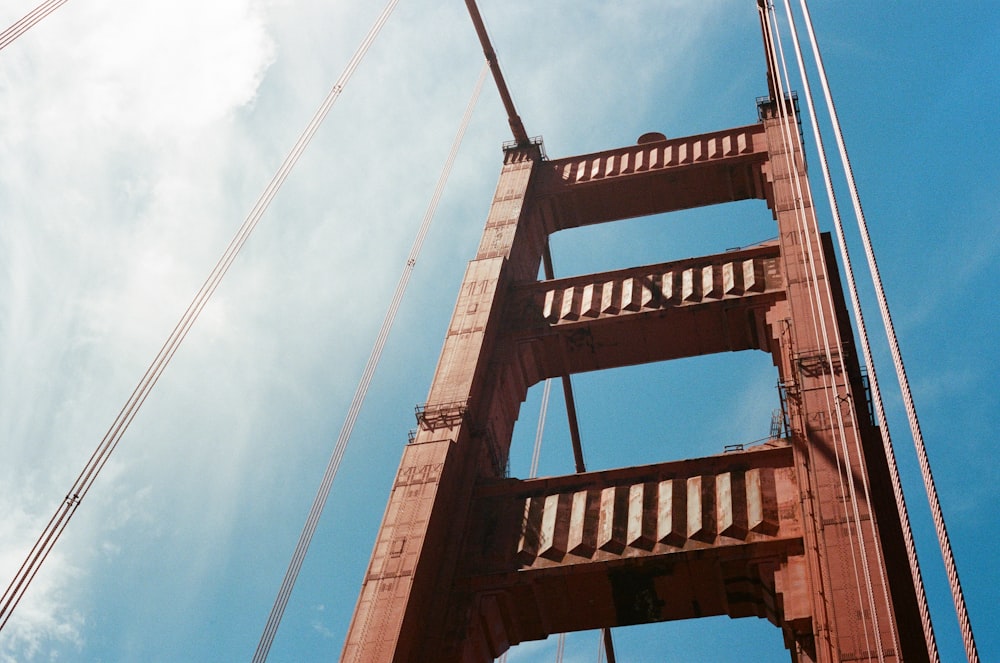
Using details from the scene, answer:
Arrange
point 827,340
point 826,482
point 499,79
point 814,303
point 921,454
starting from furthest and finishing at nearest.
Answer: point 499,79 < point 814,303 < point 827,340 < point 826,482 < point 921,454

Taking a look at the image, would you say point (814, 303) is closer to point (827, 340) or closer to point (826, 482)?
point (827, 340)

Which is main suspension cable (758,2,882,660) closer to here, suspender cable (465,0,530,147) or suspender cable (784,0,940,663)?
suspender cable (784,0,940,663)

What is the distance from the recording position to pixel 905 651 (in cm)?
1329

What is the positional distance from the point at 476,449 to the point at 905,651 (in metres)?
9.52

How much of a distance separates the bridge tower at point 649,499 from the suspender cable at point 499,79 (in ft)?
25.4

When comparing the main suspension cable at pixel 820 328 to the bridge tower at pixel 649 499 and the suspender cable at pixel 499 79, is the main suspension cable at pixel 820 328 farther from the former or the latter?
the suspender cable at pixel 499 79

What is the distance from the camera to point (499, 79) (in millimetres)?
33156

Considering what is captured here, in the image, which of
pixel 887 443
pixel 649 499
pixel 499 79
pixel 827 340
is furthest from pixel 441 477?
pixel 499 79

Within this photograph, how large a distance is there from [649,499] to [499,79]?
63.5ft

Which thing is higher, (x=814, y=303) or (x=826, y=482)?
(x=814, y=303)

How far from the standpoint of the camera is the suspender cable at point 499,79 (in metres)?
31.7

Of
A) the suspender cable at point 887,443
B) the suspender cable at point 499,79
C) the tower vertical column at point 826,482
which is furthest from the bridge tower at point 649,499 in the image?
the suspender cable at point 499,79

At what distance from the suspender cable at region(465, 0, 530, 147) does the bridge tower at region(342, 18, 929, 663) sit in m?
7.75

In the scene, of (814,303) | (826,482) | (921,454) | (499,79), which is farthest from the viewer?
(499,79)
